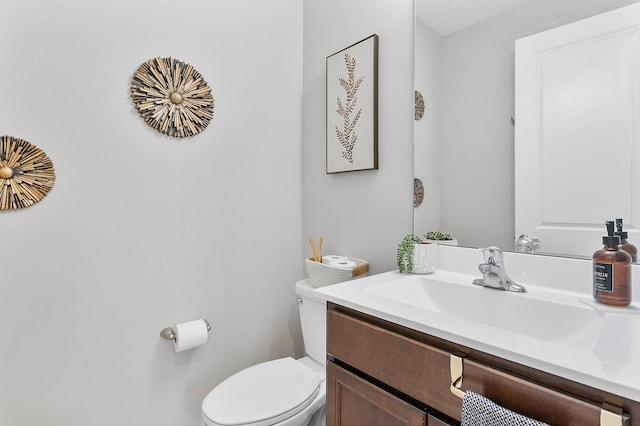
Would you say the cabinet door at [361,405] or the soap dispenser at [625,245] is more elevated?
the soap dispenser at [625,245]

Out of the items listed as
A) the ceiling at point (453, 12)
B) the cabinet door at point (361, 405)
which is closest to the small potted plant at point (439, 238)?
the cabinet door at point (361, 405)

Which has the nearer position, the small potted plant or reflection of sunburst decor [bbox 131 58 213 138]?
the small potted plant

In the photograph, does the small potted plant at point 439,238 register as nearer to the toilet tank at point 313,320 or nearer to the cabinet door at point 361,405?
the toilet tank at point 313,320

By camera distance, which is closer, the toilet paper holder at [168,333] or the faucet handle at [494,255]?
the faucet handle at [494,255]

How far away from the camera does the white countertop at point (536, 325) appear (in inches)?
20.0

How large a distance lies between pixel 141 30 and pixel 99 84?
305 mm

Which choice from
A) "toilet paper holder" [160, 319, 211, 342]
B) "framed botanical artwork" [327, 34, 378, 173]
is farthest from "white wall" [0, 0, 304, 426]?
"framed botanical artwork" [327, 34, 378, 173]

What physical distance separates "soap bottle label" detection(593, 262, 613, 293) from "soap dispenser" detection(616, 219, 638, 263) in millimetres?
110

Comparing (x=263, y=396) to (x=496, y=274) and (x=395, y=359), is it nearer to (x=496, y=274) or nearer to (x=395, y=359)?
(x=395, y=359)

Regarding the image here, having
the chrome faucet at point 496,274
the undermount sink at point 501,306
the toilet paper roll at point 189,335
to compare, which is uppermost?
the chrome faucet at point 496,274

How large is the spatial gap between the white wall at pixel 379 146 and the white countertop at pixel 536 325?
336 mm

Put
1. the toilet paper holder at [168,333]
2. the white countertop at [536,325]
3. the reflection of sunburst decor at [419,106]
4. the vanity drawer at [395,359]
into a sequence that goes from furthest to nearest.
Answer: the toilet paper holder at [168,333]
the reflection of sunburst decor at [419,106]
the vanity drawer at [395,359]
the white countertop at [536,325]

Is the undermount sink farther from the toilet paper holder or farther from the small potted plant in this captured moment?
the toilet paper holder

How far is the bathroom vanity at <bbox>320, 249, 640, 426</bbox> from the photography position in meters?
0.51
